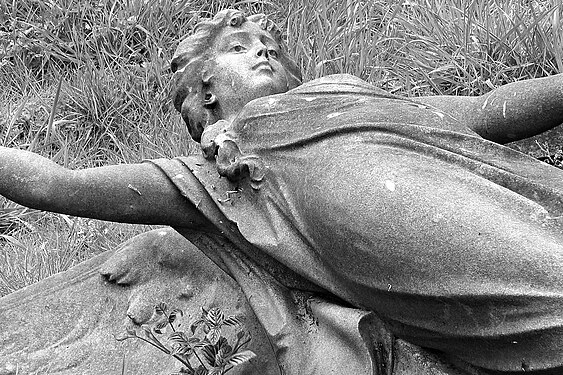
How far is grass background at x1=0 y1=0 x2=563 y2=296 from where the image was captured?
4.15 metres

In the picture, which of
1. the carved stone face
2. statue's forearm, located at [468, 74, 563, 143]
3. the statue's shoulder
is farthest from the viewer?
the carved stone face

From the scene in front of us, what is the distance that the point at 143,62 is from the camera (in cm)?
504

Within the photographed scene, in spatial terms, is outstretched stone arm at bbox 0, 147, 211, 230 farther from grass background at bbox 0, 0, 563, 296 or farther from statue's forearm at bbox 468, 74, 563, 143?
grass background at bbox 0, 0, 563, 296

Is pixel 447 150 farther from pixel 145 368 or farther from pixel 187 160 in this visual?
pixel 145 368

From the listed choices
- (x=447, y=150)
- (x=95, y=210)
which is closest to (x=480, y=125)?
(x=447, y=150)

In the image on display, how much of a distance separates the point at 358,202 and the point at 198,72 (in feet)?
2.78

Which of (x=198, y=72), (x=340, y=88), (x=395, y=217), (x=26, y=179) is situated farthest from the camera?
(x=198, y=72)

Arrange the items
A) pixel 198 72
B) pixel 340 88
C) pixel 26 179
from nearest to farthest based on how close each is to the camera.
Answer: pixel 26 179 < pixel 340 88 < pixel 198 72

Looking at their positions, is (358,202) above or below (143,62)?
above

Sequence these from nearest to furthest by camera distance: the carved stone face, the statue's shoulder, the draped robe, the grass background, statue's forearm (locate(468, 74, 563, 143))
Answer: the draped robe
statue's forearm (locate(468, 74, 563, 143))
the statue's shoulder
the carved stone face
the grass background

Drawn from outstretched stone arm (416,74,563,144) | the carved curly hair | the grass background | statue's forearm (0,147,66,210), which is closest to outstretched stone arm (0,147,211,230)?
statue's forearm (0,147,66,210)

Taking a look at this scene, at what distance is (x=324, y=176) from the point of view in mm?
2297

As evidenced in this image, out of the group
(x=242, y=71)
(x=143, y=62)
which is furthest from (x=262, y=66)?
(x=143, y=62)

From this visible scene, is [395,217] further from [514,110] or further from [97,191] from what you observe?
[97,191]
